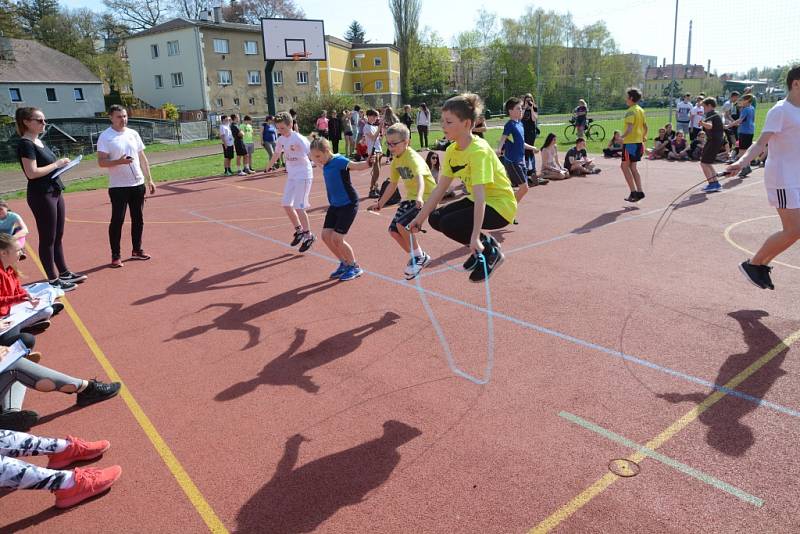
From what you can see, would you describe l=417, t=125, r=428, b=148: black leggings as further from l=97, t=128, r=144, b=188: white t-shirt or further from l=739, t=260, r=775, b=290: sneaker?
l=739, t=260, r=775, b=290: sneaker

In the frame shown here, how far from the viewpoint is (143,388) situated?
4.80 metres

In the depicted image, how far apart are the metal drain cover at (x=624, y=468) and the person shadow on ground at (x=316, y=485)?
133 cm

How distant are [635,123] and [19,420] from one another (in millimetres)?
11490

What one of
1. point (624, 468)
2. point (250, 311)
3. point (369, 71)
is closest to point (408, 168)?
point (250, 311)

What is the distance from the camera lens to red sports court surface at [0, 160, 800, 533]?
320 cm

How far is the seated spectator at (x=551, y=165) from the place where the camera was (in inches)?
636

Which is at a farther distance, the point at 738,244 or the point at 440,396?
the point at 738,244

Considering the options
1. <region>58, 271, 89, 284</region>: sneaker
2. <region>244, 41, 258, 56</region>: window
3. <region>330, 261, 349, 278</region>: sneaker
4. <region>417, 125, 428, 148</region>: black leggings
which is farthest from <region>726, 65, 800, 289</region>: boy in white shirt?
<region>244, 41, 258, 56</region>: window

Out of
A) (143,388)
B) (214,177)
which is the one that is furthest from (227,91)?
(143,388)

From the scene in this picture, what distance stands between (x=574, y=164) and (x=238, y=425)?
14736mm

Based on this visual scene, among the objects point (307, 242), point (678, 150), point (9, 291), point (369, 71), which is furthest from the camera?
point (369, 71)

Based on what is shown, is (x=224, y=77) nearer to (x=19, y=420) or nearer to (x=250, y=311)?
(x=250, y=311)

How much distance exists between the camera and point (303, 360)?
5.19 meters

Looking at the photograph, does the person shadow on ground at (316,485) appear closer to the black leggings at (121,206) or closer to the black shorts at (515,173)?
the black leggings at (121,206)
